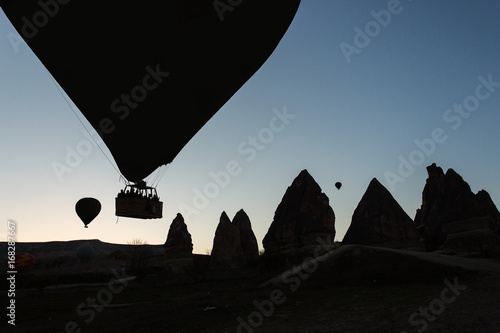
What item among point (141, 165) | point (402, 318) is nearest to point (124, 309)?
point (402, 318)

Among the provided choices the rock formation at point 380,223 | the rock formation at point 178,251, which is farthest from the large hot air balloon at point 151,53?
the rock formation at point 380,223

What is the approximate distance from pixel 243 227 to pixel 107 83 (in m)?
38.8

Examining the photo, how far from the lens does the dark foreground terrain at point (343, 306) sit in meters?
8.36

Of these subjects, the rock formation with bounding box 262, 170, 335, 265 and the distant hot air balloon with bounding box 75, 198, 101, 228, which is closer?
the distant hot air balloon with bounding box 75, 198, 101, 228

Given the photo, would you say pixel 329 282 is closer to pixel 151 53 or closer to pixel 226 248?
pixel 151 53

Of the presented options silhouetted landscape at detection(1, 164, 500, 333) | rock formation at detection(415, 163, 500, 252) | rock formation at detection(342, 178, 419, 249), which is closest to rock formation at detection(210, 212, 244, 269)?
silhouetted landscape at detection(1, 164, 500, 333)

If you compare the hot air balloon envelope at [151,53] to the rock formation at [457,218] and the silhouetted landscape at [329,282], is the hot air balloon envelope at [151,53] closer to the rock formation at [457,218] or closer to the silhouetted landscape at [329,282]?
the silhouetted landscape at [329,282]

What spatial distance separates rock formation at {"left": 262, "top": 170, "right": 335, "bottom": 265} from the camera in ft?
87.1

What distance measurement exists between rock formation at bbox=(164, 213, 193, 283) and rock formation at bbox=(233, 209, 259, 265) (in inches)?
382

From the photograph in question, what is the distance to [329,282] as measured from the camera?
1457 cm

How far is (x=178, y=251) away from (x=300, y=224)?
9.04m

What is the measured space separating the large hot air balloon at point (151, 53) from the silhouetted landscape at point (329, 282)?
20.6 ft

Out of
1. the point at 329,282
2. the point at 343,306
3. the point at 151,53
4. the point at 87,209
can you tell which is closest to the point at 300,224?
the point at 329,282

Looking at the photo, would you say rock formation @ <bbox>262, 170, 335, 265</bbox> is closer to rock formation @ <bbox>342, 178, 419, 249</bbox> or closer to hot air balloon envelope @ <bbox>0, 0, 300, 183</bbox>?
rock formation @ <bbox>342, 178, 419, 249</bbox>
